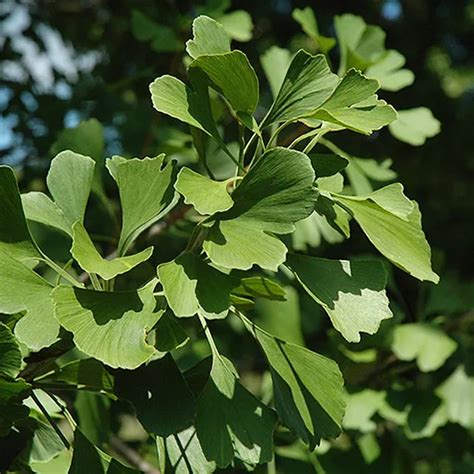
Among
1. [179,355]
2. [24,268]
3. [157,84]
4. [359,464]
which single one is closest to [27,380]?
[24,268]

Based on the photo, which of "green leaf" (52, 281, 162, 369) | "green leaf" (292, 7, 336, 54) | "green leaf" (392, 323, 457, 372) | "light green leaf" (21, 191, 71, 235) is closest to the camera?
"green leaf" (52, 281, 162, 369)

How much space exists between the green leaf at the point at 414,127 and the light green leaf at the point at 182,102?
337 millimetres

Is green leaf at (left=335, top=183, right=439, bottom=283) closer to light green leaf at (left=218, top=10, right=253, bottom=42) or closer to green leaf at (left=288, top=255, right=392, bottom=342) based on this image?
green leaf at (left=288, top=255, right=392, bottom=342)

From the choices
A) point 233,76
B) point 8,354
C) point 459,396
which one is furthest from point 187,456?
point 459,396

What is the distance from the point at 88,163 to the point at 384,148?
107cm

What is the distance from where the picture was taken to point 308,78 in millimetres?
569

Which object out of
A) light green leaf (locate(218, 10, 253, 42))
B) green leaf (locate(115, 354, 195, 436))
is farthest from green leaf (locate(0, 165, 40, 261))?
light green leaf (locate(218, 10, 253, 42))

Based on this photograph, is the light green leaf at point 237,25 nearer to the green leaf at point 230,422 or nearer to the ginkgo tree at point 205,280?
the ginkgo tree at point 205,280

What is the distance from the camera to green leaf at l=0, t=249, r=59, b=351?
1.71ft

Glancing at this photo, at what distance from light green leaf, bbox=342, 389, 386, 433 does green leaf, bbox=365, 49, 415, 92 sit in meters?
0.38

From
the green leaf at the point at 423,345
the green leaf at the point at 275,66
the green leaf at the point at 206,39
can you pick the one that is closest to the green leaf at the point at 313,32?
the green leaf at the point at 275,66

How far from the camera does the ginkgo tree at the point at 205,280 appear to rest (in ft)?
1.72

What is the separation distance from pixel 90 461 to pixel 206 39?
0.30 metres

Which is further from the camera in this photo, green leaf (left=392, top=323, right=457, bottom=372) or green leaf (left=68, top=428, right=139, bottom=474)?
green leaf (left=392, top=323, right=457, bottom=372)
